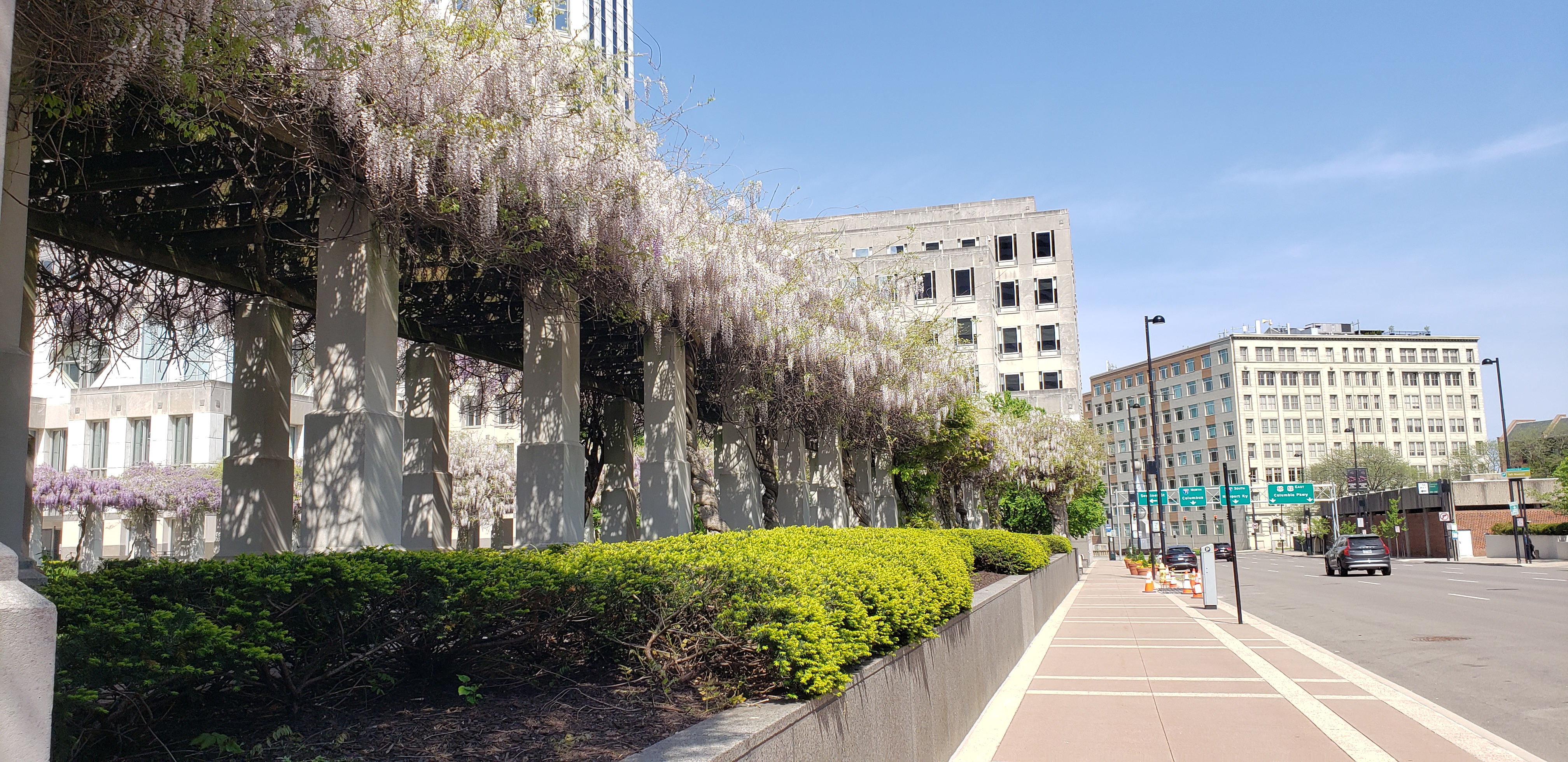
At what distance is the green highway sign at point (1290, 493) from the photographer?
5372 cm

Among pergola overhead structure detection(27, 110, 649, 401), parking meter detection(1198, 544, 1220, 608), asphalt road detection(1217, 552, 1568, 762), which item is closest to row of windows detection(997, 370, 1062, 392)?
asphalt road detection(1217, 552, 1568, 762)

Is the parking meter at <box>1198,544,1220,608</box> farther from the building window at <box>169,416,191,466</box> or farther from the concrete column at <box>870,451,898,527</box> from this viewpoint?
the building window at <box>169,416,191,466</box>

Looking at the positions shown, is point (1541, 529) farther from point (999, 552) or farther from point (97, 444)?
point (97, 444)

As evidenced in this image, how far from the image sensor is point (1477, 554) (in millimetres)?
67375

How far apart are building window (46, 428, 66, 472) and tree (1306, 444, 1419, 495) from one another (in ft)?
334

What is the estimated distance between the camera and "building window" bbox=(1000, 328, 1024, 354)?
63.9m

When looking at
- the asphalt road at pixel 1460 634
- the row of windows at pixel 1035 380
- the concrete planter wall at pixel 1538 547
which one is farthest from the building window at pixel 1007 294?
the asphalt road at pixel 1460 634

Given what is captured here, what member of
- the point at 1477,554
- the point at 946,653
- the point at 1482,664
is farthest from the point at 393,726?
the point at 1477,554

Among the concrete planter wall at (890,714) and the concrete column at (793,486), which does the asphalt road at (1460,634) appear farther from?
the concrete column at (793,486)

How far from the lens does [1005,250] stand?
66188 millimetres

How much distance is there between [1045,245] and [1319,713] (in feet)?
191

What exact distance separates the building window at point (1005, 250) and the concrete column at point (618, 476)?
46316 mm

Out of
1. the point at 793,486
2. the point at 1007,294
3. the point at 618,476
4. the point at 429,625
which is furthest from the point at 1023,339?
the point at 429,625

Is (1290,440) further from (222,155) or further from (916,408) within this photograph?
(222,155)
